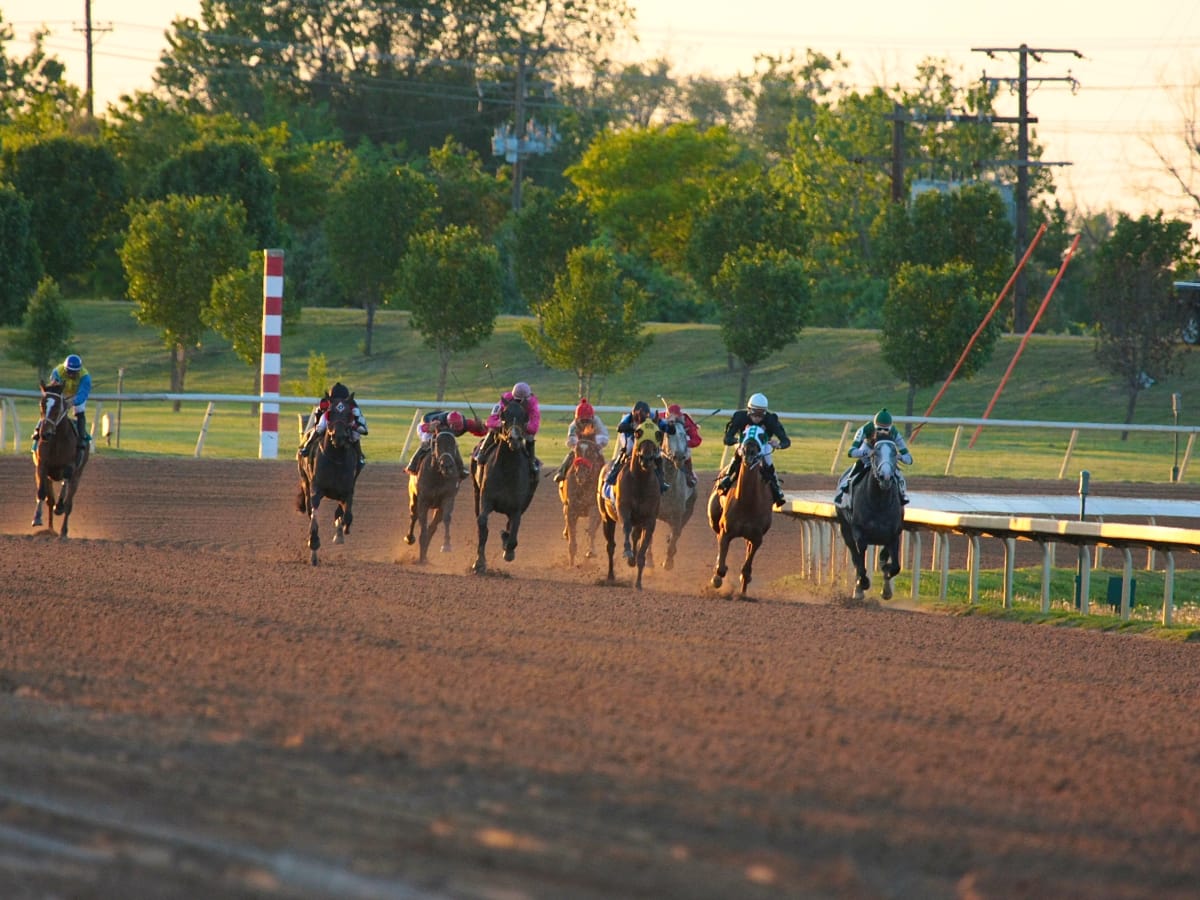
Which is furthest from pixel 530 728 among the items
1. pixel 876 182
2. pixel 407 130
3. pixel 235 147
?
pixel 407 130

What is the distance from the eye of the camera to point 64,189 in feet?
185

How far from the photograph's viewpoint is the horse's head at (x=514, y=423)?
15.0m

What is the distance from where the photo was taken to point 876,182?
217 feet

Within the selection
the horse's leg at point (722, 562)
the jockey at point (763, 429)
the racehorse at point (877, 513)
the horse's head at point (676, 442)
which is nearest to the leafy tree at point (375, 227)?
the horse's head at point (676, 442)

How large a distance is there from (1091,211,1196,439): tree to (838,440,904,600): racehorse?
89.8 feet

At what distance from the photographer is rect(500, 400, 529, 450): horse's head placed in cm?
1495

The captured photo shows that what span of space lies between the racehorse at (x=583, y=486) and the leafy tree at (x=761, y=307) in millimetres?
26167

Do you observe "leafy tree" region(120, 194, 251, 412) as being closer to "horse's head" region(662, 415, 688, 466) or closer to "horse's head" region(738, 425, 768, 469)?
"horse's head" region(662, 415, 688, 466)

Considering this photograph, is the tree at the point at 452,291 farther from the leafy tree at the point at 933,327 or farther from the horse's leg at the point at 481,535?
the horse's leg at the point at 481,535

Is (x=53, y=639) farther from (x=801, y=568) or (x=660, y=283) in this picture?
(x=660, y=283)

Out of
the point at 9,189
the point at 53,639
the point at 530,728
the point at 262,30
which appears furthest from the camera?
the point at 262,30

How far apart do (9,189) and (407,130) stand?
25.2 metres

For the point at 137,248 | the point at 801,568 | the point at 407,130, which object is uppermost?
the point at 407,130

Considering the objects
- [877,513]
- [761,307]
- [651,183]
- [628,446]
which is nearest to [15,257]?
[761,307]
